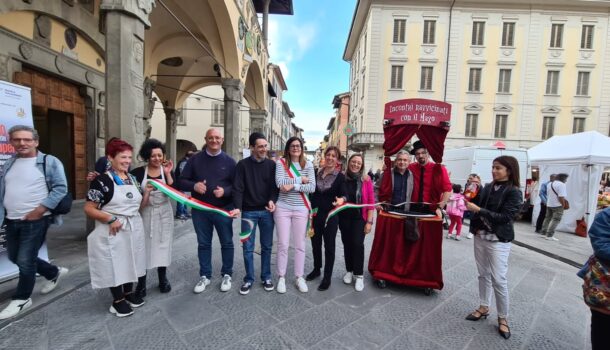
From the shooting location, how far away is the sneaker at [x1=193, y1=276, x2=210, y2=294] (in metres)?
3.24

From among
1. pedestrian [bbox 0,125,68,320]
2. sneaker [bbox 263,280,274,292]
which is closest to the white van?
sneaker [bbox 263,280,274,292]

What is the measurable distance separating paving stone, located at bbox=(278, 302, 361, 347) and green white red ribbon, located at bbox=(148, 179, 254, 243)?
1.10m

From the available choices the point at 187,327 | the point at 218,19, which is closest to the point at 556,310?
the point at 187,327

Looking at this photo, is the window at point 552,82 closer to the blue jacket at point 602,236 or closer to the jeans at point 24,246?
the blue jacket at point 602,236

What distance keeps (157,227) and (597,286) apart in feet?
12.3

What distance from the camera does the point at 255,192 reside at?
3.27m

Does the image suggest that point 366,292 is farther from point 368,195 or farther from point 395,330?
point 368,195

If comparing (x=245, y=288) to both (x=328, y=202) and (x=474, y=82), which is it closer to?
(x=328, y=202)

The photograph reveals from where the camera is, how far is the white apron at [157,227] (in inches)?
117

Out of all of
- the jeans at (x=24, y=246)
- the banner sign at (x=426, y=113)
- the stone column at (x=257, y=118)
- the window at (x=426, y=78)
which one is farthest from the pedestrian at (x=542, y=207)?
the window at (x=426, y=78)

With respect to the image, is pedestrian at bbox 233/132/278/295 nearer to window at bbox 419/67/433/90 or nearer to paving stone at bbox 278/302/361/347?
paving stone at bbox 278/302/361/347

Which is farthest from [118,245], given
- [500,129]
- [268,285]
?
[500,129]

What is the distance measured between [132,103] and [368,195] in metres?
3.69

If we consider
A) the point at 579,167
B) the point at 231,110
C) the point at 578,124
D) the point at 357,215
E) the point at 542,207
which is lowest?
the point at 542,207
